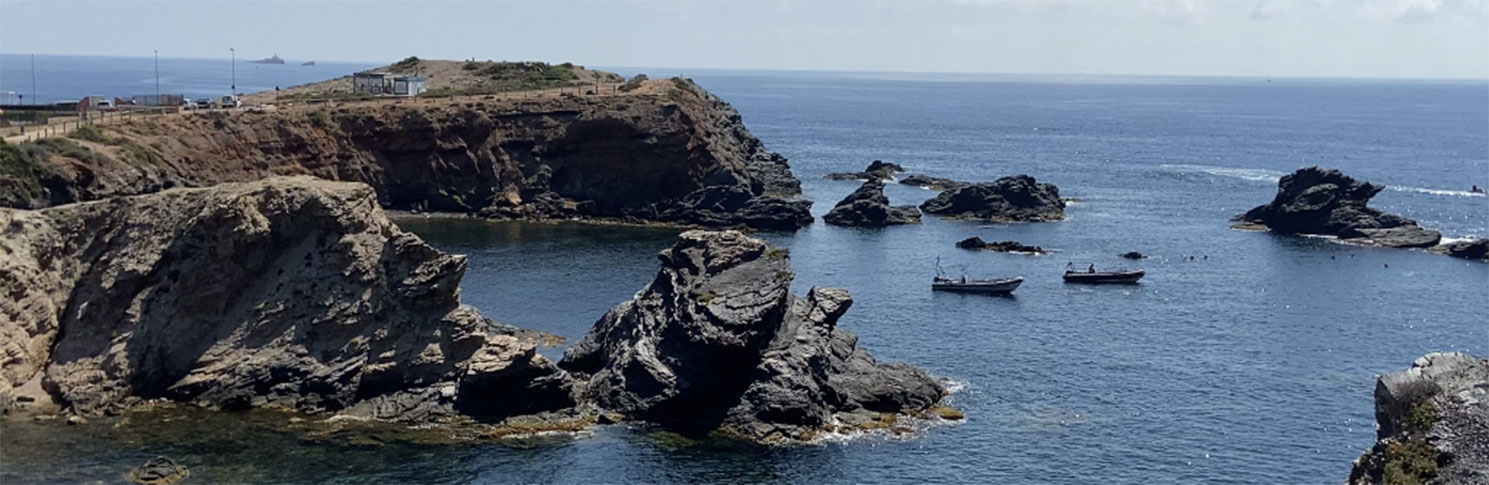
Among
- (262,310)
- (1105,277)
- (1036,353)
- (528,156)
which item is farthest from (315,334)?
(528,156)

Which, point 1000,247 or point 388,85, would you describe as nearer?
point 1000,247

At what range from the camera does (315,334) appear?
65.1 metres

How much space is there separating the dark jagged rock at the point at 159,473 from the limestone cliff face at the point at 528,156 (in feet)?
229

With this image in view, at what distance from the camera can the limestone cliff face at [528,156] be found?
129 meters

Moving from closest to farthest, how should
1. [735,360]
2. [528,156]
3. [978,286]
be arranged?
[735,360] → [978,286] → [528,156]

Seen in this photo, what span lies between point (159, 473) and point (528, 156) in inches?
3439

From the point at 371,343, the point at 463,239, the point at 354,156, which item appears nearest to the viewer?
the point at 371,343

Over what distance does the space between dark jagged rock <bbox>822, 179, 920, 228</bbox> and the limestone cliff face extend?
313 centimetres

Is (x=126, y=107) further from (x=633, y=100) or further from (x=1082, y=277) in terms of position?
(x=1082, y=277)

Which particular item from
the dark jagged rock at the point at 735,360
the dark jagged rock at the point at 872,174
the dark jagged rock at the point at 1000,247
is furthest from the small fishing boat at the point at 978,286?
the dark jagged rock at the point at 872,174

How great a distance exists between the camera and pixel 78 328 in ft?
208

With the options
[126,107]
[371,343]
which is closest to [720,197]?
[126,107]

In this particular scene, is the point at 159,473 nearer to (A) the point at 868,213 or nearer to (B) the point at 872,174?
(A) the point at 868,213

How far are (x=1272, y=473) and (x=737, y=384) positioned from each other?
23865mm
